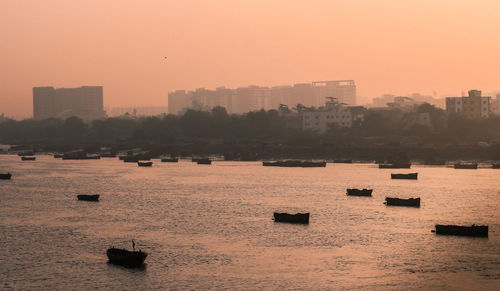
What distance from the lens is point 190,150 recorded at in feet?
607

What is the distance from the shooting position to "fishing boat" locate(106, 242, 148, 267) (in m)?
46.9

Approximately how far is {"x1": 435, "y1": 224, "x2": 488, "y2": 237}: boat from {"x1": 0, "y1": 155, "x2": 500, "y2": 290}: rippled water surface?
79cm

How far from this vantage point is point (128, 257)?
47.0 meters

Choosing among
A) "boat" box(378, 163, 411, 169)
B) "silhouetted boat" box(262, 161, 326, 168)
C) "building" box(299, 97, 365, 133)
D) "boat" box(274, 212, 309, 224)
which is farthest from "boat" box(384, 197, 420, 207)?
"building" box(299, 97, 365, 133)

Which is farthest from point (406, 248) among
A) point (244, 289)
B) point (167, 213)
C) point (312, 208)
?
point (167, 213)

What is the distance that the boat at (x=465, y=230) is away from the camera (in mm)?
57031

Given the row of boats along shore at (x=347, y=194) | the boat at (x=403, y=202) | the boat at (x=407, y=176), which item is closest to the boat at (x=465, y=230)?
the row of boats along shore at (x=347, y=194)

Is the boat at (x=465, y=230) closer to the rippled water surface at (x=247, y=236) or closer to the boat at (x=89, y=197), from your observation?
the rippled water surface at (x=247, y=236)

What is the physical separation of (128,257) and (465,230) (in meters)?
27.6

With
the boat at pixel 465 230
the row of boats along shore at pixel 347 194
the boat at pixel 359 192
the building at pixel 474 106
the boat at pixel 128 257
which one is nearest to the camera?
the boat at pixel 128 257

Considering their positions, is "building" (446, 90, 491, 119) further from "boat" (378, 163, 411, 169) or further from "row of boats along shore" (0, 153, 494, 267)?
"boat" (378, 163, 411, 169)

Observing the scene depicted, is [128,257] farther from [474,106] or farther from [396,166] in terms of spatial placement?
[474,106]

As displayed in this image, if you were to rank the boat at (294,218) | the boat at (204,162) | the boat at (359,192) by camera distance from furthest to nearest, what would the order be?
the boat at (204,162) → the boat at (359,192) → the boat at (294,218)

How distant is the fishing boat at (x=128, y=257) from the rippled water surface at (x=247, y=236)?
0.62 metres
